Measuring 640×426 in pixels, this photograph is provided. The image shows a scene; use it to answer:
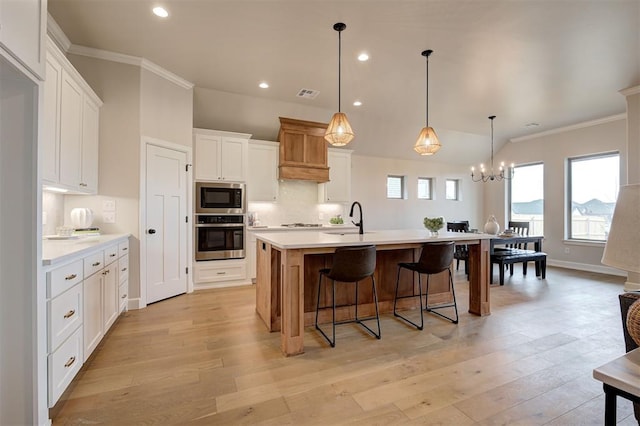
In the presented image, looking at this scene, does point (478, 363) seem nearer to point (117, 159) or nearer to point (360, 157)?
point (117, 159)

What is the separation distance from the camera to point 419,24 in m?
2.83

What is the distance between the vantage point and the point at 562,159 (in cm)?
634

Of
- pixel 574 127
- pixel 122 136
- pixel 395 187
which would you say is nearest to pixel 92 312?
pixel 122 136

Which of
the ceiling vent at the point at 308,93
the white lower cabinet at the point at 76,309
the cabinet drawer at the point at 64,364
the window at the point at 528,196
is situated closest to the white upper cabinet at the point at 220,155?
the ceiling vent at the point at 308,93

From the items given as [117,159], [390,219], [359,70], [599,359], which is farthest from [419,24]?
[390,219]

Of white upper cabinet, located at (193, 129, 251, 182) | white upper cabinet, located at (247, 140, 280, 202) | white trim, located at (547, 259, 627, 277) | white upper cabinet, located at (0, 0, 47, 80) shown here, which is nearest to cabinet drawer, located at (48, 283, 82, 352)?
Result: white upper cabinet, located at (0, 0, 47, 80)

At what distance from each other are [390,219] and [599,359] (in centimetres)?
486

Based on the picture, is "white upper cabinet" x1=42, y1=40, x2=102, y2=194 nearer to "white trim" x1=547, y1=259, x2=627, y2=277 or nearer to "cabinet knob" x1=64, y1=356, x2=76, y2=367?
"cabinet knob" x1=64, y1=356, x2=76, y2=367

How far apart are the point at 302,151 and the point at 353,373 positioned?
3889 millimetres

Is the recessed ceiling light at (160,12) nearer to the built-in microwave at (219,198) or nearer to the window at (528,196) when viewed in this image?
the built-in microwave at (219,198)

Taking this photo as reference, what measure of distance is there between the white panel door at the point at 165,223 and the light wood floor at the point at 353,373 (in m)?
0.57

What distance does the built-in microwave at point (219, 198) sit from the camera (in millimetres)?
4398

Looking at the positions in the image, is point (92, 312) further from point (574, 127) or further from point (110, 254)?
point (574, 127)

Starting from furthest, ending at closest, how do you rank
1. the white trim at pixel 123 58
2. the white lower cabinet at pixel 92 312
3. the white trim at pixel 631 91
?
the white trim at pixel 631 91
the white trim at pixel 123 58
the white lower cabinet at pixel 92 312
